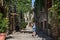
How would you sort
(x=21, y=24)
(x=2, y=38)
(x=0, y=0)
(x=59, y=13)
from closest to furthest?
(x=59, y=13)
(x=2, y=38)
(x=0, y=0)
(x=21, y=24)

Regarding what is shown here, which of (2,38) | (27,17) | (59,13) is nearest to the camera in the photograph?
(59,13)

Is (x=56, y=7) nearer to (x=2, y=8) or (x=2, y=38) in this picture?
(x=2, y=38)

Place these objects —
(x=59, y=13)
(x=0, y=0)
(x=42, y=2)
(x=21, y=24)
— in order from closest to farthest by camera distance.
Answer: (x=59, y=13), (x=0, y=0), (x=42, y=2), (x=21, y=24)

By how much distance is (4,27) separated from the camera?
17156 millimetres

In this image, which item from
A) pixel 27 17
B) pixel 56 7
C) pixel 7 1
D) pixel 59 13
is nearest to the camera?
pixel 59 13

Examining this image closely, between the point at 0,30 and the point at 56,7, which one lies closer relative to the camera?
the point at 56,7

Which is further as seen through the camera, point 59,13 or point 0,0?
point 0,0

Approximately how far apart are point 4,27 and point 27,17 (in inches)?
2247

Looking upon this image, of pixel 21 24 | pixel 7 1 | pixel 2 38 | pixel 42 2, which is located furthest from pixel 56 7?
pixel 21 24

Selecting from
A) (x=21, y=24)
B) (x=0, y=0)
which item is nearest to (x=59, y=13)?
(x=0, y=0)

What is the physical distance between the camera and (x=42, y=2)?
2903 cm

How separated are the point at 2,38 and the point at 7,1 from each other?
8593 mm

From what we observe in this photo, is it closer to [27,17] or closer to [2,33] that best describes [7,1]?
[2,33]

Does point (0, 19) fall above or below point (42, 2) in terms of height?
below
